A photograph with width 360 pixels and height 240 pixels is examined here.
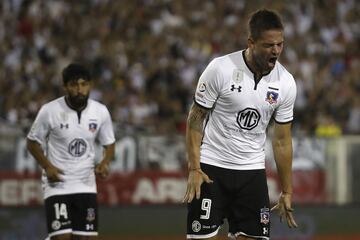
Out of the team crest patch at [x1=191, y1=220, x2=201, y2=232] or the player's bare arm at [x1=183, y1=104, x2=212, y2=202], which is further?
the team crest patch at [x1=191, y1=220, x2=201, y2=232]

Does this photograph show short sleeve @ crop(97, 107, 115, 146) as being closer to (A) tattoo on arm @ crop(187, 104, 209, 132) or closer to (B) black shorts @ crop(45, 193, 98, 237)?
(B) black shorts @ crop(45, 193, 98, 237)

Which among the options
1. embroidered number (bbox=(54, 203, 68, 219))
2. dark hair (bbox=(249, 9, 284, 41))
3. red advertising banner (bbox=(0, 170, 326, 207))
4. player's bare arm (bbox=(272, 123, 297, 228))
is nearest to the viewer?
dark hair (bbox=(249, 9, 284, 41))

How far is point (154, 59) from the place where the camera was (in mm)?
17672

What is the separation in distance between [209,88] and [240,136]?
1.64 feet

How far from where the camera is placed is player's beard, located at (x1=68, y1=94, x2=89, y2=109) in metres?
9.95

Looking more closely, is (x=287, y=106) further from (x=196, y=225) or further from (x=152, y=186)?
(x=152, y=186)

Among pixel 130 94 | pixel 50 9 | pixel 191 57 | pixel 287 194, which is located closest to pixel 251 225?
pixel 287 194

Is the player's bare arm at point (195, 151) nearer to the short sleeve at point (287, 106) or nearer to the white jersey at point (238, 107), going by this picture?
the white jersey at point (238, 107)

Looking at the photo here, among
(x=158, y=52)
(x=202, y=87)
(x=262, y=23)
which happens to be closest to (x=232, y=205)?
(x=202, y=87)

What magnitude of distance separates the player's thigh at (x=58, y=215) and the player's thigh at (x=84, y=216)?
8 cm

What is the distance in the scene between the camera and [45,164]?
983cm

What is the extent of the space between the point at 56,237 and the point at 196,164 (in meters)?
3.13

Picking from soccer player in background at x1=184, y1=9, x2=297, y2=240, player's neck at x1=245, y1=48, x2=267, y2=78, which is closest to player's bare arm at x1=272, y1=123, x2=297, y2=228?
soccer player in background at x1=184, y1=9, x2=297, y2=240

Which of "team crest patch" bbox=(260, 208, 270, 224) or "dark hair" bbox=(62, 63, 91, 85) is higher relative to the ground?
"dark hair" bbox=(62, 63, 91, 85)
